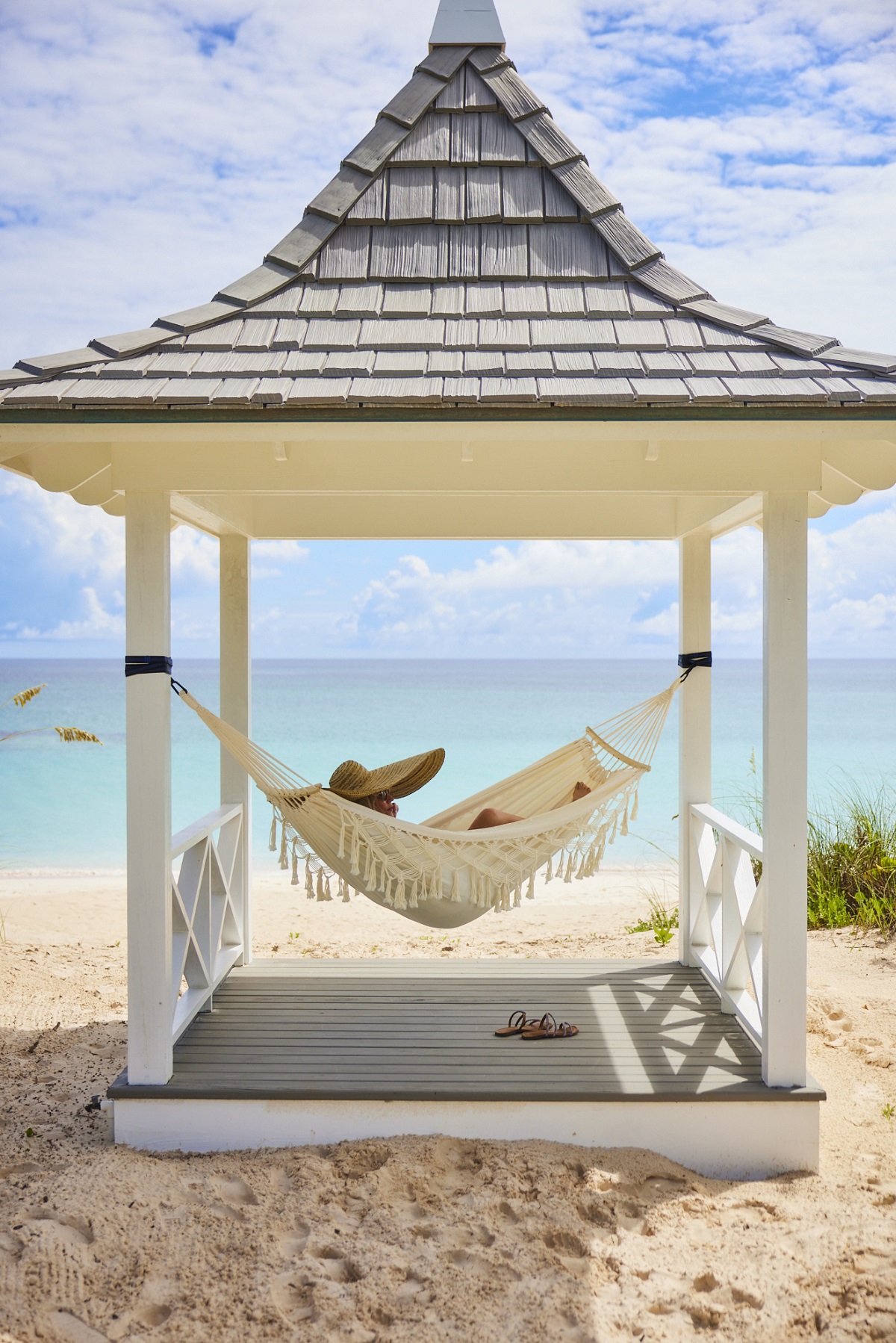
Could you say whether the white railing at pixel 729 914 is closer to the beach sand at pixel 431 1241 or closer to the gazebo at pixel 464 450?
the gazebo at pixel 464 450

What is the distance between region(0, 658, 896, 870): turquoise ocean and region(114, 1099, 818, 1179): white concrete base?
224 inches

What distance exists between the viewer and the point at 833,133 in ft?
54.5

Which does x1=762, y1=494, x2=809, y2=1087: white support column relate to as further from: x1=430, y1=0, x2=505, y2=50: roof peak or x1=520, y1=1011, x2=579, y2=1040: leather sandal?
x1=430, y1=0, x2=505, y2=50: roof peak

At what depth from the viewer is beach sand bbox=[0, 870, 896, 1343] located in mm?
1782

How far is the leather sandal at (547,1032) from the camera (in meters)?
2.81

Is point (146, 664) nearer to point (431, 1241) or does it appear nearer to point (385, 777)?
point (385, 777)

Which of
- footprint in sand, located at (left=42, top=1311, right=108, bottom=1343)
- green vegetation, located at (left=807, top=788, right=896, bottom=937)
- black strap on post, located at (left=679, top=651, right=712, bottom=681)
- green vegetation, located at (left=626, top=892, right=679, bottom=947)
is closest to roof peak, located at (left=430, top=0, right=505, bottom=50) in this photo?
black strap on post, located at (left=679, top=651, right=712, bottom=681)

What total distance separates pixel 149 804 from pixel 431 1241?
1.24 meters

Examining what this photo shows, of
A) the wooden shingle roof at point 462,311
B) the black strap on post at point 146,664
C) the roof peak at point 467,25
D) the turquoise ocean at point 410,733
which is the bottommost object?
the turquoise ocean at point 410,733

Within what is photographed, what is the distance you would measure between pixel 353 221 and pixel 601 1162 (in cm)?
270

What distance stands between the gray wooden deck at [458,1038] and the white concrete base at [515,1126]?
0.12 ft

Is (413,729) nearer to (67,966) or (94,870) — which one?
(94,870)

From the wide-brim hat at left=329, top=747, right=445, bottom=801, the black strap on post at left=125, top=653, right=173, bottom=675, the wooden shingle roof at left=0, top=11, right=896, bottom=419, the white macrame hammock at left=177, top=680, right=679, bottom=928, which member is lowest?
the white macrame hammock at left=177, top=680, right=679, bottom=928

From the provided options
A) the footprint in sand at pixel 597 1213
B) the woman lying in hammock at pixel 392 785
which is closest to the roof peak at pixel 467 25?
the woman lying in hammock at pixel 392 785
